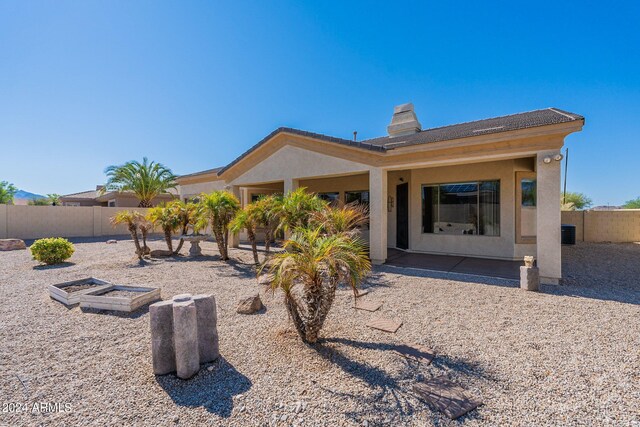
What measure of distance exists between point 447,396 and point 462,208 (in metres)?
9.38

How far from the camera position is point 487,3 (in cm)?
985

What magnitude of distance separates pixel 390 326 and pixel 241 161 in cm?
1092

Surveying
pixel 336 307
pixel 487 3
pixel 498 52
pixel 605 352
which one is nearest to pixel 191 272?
pixel 336 307

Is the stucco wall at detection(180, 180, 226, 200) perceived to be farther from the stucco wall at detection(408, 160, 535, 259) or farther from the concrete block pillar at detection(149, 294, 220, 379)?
the concrete block pillar at detection(149, 294, 220, 379)

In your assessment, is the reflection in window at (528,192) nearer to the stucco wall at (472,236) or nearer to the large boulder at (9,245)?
the stucco wall at (472,236)

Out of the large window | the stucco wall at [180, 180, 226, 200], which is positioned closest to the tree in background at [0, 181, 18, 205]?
the stucco wall at [180, 180, 226, 200]

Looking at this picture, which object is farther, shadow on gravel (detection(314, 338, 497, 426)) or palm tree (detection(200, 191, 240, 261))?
palm tree (detection(200, 191, 240, 261))

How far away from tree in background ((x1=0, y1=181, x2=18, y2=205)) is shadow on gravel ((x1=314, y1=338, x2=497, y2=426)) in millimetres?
38201

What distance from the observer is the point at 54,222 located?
19.7 meters

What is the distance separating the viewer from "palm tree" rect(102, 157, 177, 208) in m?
23.7

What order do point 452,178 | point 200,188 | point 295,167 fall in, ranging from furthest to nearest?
point 200,188 → point 295,167 → point 452,178

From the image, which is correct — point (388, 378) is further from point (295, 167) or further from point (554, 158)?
point (295, 167)

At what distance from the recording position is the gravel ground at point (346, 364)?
2604 millimetres

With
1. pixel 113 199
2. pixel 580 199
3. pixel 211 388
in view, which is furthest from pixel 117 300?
pixel 580 199
